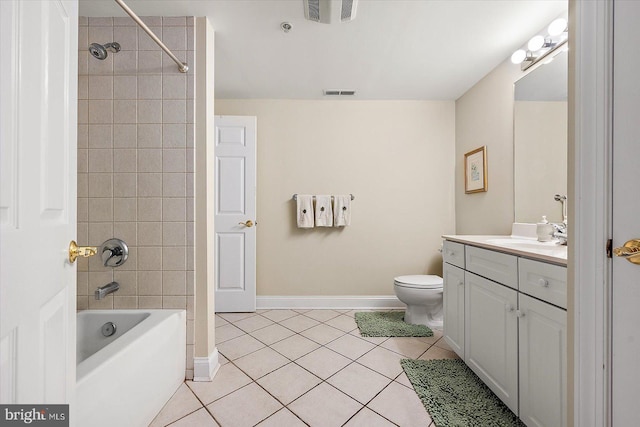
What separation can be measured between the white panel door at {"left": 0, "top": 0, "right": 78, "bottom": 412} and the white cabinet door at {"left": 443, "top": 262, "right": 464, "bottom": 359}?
1.77m

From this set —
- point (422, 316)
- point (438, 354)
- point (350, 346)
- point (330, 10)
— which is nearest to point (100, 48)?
point (330, 10)

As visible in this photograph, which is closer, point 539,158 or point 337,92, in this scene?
point 539,158

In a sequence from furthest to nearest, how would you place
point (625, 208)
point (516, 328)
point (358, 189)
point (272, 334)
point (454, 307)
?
point (358, 189) → point (272, 334) → point (454, 307) → point (516, 328) → point (625, 208)

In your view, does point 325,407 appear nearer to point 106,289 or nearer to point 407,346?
point 407,346

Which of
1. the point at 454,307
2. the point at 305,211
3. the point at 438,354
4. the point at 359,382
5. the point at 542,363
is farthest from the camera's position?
the point at 305,211

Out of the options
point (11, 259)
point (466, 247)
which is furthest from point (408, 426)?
point (11, 259)

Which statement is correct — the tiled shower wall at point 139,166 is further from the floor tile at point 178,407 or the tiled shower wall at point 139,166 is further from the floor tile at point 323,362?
the floor tile at point 323,362

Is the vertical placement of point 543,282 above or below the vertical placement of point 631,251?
below

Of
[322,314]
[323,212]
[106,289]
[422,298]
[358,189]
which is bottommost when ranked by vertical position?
[322,314]

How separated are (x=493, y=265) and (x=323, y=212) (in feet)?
5.39

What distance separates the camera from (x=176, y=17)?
160 cm

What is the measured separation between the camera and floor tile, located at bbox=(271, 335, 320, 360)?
6.12ft

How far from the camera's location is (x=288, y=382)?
1547mm

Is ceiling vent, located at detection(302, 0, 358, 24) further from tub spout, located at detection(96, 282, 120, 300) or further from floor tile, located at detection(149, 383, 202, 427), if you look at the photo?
floor tile, located at detection(149, 383, 202, 427)
